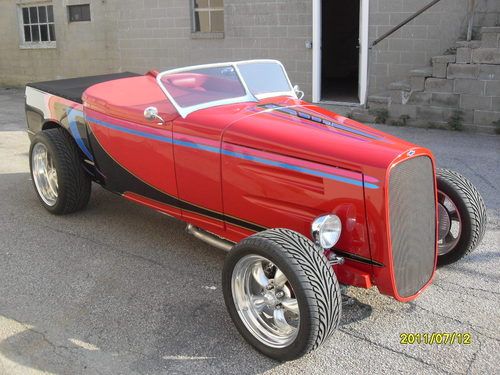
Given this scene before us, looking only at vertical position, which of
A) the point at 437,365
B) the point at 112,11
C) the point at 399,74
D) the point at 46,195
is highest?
the point at 112,11

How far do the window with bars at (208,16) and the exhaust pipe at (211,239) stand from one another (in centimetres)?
847

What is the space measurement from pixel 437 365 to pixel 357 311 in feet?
2.22

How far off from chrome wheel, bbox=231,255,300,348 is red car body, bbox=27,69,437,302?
403 millimetres

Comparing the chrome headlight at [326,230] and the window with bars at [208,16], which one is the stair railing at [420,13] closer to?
the window with bars at [208,16]

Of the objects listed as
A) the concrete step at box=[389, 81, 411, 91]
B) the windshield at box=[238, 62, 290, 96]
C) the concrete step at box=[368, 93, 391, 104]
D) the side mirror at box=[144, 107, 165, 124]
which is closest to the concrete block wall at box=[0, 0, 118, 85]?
the concrete step at box=[368, 93, 391, 104]

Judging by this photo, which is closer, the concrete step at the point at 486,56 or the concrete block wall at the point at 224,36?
the concrete step at the point at 486,56

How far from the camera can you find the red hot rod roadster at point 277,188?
10.4 ft

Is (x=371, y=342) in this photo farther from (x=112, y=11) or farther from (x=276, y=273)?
(x=112, y=11)

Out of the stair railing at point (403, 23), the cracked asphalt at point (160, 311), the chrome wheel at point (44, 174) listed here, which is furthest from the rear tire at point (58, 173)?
the stair railing at point (403, 23)

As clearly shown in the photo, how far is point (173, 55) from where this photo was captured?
41.7ft

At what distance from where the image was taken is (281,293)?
10.6 ft

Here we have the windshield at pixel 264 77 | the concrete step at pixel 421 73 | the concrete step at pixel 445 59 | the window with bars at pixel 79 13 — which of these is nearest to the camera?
the windshield at pixel 264 77

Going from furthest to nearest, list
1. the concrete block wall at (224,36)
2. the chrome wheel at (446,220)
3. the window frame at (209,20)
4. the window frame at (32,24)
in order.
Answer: the window frame at (32,24) → the window frame at (209,20) → the concrete block wall at (224,36) → the chrome wheel at (446,220)

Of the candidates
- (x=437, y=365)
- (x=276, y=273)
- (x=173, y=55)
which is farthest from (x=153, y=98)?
(x=173, y=55)
